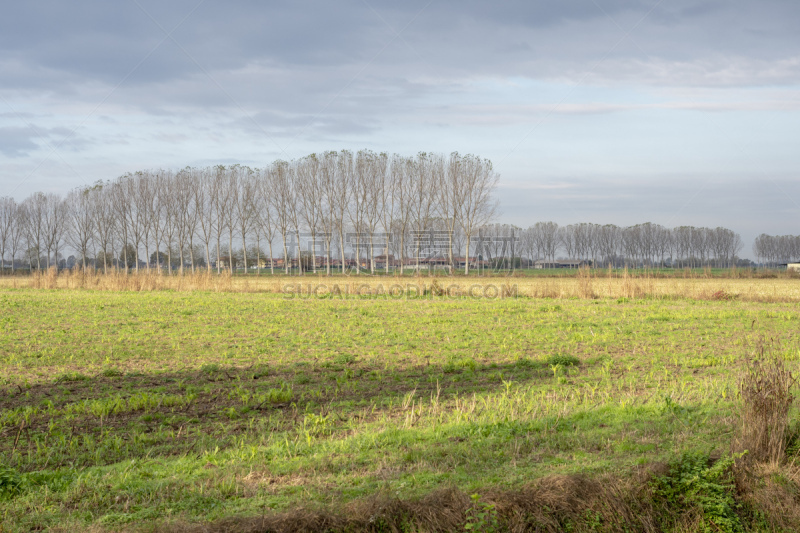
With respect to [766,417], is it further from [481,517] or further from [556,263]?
[556,263]

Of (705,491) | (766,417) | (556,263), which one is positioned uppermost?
(766,417)

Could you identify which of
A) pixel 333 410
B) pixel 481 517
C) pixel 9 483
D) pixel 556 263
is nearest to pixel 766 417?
pixel 481 517

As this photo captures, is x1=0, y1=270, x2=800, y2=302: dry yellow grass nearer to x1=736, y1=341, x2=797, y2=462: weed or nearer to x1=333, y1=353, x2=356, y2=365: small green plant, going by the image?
x1=333, y1=353, x2=356, y2=365: small green plant

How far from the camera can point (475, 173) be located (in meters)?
67.6

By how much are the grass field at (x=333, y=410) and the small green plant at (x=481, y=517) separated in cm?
2

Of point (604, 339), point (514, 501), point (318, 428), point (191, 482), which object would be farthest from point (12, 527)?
point (604, 339)

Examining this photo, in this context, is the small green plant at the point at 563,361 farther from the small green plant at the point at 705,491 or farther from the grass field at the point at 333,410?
the small green plant at the point at 705,491

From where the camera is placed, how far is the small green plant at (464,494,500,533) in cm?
414

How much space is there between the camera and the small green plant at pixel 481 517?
4.14 m

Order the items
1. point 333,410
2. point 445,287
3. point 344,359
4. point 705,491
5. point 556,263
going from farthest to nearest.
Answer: point 556,263, point 445,287, point 344,359, point 333,410, point 705,491

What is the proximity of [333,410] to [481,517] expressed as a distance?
340 centimetres

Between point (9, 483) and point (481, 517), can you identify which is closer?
point (481, 517)

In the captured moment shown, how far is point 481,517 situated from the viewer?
4180mm

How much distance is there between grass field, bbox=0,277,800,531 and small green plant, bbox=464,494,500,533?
16 mm
